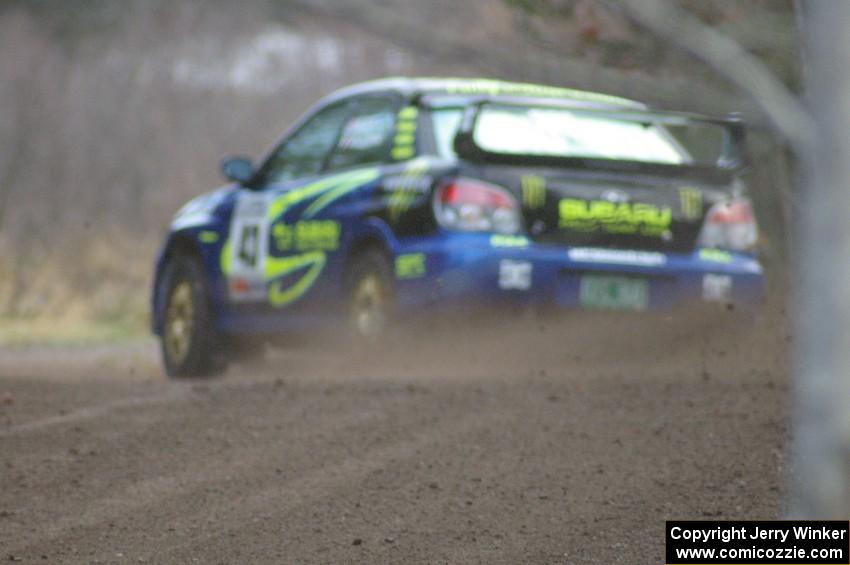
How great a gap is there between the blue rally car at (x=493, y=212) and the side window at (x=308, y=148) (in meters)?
0.02

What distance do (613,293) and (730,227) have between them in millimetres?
884

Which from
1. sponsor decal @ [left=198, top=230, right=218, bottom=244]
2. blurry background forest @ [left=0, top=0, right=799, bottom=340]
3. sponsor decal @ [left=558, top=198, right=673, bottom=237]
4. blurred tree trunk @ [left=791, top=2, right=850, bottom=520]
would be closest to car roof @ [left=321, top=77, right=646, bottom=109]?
sponsor decal @ [left=558, top=198, right=673, bottom=237]

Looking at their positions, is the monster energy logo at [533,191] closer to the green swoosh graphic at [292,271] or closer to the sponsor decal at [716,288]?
the sponsor decal at [716,288]

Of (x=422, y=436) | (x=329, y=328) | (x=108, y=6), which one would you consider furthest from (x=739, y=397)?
(x=108, y=6)

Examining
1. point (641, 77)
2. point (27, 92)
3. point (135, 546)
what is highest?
point (27, 92)

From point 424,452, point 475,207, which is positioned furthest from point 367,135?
point 424,452

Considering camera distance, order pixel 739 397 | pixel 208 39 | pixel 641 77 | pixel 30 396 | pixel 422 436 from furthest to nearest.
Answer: pixel 208 39
pixel 30 396
pixel 739 397
pixel 422 436
pixel 641 77

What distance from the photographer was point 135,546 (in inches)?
251

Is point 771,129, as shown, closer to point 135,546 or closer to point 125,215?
point 135,546

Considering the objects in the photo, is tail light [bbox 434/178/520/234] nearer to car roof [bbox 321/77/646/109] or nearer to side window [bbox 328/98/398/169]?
car roof [bbox 321/77/646/109]

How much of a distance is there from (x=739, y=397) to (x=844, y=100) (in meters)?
5.25

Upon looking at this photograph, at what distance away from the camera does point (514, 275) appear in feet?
32.0

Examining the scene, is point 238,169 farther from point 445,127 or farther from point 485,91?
point 485,91

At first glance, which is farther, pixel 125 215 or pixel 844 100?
pixel 125 215
